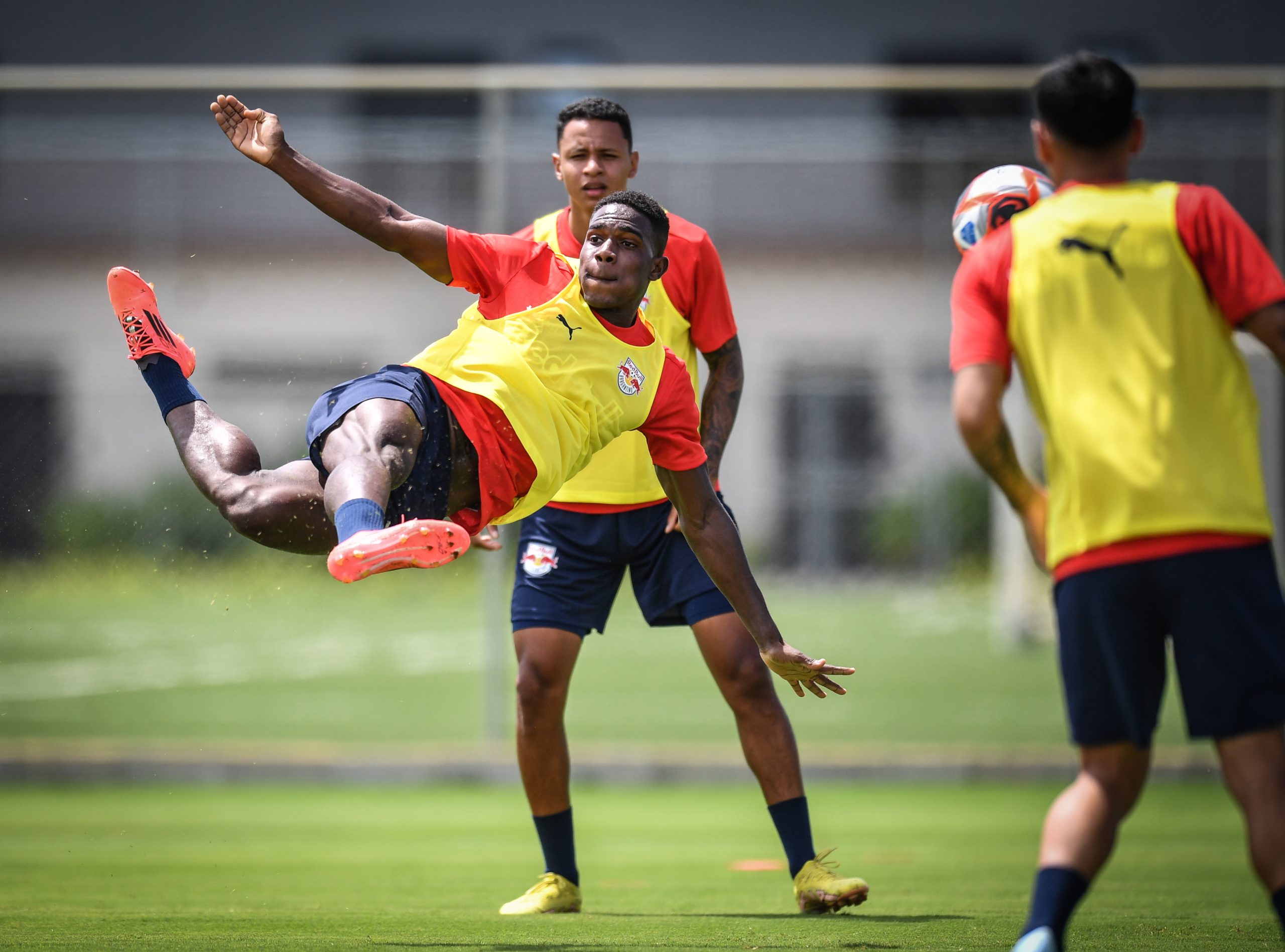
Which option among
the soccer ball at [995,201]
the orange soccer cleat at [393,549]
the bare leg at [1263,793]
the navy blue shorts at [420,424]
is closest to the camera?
the bare leg at [1263,793]

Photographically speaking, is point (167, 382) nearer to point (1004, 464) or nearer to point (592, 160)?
point (592, 160)

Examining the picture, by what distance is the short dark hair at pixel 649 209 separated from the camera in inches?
170

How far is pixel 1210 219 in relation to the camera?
2979 mm

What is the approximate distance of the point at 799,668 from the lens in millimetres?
4117

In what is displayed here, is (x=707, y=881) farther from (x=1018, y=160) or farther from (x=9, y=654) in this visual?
(x=9, y=654)

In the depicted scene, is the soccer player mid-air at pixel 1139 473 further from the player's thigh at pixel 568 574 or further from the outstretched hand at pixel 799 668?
the player's thigh at pixel 568 574

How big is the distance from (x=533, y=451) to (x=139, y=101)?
833 centimetres

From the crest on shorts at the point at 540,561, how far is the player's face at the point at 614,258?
4.03 feet

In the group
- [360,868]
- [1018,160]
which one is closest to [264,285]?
[1018,160]

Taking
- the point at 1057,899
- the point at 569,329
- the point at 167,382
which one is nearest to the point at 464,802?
the point at 167,382

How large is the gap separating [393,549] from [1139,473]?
1599 mm

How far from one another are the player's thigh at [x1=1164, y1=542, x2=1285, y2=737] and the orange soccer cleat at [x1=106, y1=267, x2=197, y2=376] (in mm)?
3129

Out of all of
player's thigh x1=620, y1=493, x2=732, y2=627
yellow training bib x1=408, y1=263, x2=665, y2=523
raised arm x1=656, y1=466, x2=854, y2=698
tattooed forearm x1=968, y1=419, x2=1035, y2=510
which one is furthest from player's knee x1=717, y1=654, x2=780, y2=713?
tattooed forearm x1=968, y1=419, x2=1035, y2=510

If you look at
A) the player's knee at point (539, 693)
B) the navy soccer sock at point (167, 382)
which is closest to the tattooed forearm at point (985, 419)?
the player's knee at point (539, 693)
